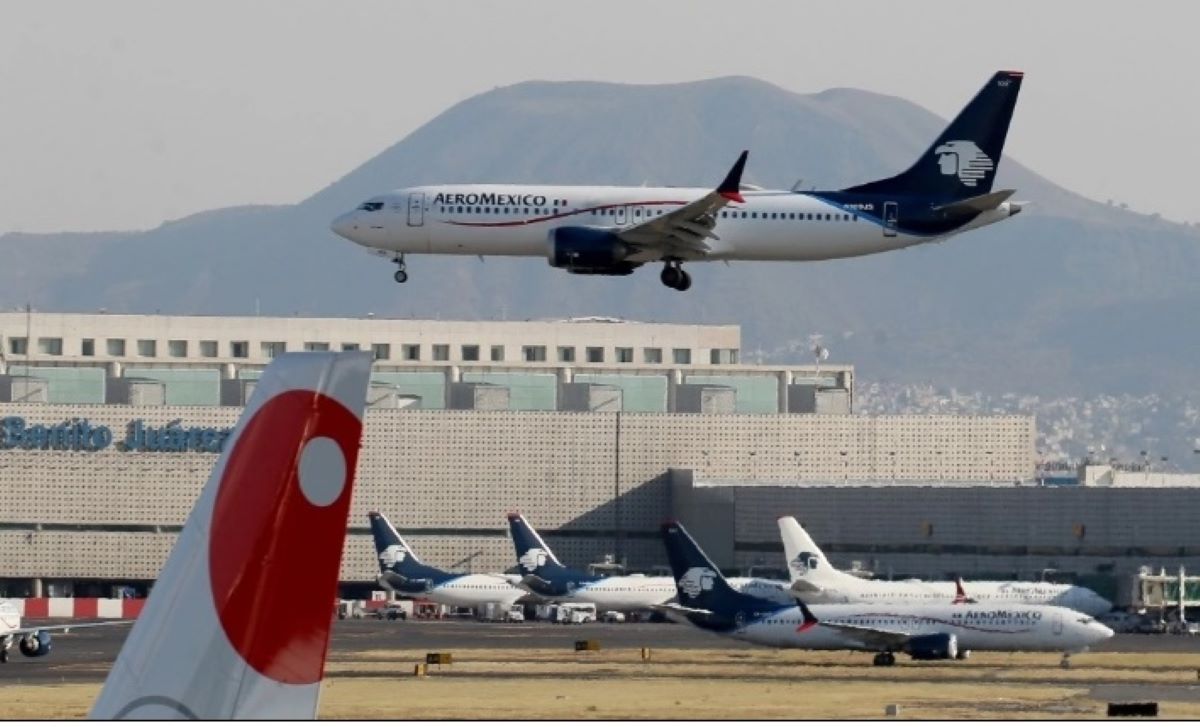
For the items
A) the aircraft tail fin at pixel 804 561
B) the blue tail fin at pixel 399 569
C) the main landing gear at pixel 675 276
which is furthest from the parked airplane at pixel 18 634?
the blue tail fin at pixel 399 569

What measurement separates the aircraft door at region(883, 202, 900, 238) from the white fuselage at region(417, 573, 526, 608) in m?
60.3

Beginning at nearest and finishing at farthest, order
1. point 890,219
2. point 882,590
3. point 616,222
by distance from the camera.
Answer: point 616,222, point 890,219, point 882,590

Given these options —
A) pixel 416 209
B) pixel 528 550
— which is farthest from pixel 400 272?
pixel 528 550

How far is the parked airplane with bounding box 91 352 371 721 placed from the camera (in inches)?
703

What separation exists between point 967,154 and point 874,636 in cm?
2318

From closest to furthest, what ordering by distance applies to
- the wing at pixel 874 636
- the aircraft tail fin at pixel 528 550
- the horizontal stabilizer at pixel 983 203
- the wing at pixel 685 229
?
1. the horizontal stabilizer at pixel 983 203
2. the wing at pixel 685 229
3. the wing at pixel 874 636
4. the aircraft tail fin at pixel 528 550

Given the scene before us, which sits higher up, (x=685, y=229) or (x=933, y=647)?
(x=685, y=229)

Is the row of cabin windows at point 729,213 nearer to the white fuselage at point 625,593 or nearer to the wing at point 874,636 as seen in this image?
the wing at point 874,636

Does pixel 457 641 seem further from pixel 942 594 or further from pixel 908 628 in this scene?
pixel 908 628

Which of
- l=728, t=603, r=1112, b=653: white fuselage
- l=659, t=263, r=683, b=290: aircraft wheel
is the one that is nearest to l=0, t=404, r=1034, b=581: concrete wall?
l=728, t=603, r=1112, b=653: white fuselage

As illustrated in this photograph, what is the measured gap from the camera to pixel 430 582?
152375 mm

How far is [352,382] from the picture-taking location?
1797 centimetres

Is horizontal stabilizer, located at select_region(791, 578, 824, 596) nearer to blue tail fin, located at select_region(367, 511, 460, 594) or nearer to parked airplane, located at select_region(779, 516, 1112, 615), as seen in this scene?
parked airplane, located at select_region(779, 516, 1112, 615)

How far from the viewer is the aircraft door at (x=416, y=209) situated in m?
97.6
